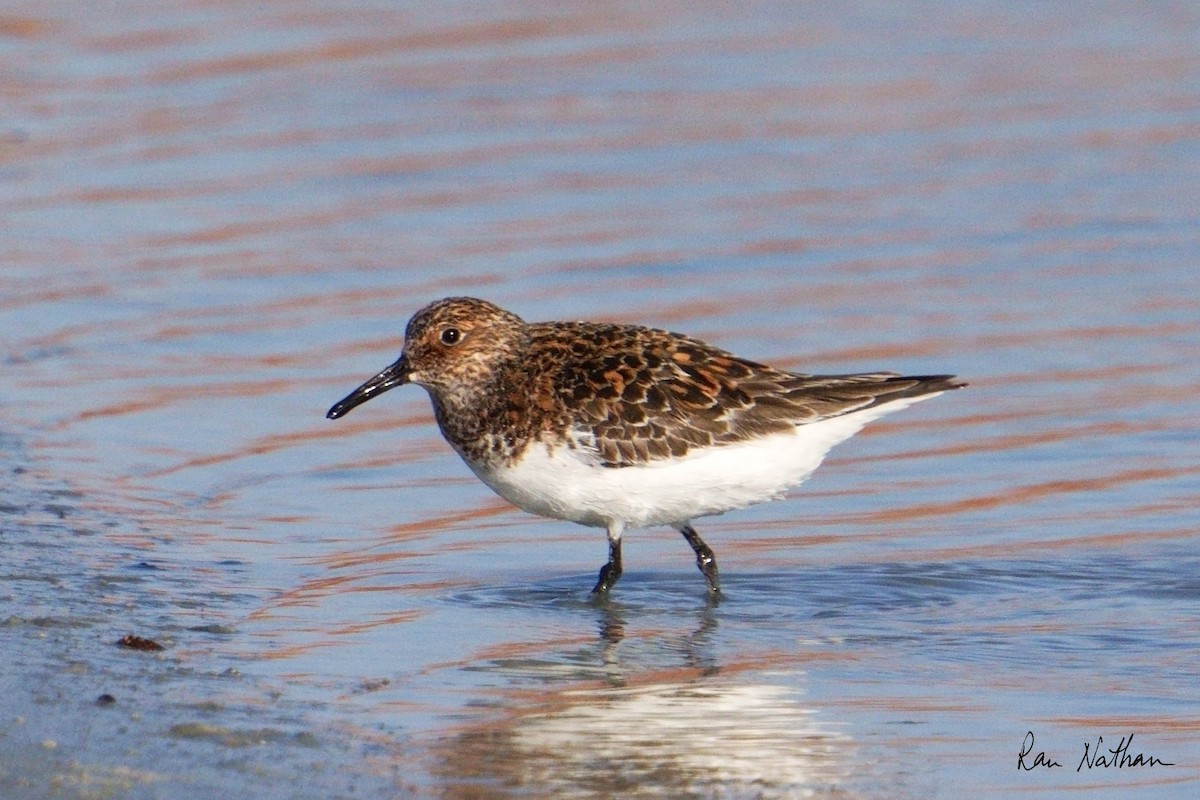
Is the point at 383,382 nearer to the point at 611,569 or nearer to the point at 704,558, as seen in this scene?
the point at 611,569

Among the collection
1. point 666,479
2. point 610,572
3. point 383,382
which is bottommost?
point 610,572

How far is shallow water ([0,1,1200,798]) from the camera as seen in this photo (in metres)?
7.09

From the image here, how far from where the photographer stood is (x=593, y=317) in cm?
1319

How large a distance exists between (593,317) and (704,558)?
4314mm

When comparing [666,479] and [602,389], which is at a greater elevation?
[602,389]

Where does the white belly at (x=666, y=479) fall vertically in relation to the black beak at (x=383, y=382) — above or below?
below

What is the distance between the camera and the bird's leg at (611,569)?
29.1 ft

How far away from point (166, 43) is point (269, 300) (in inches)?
292
